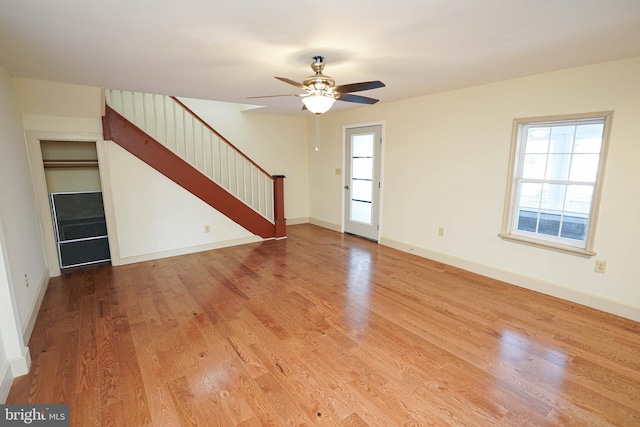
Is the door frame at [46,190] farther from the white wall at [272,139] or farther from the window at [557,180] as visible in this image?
the window at [557,180]

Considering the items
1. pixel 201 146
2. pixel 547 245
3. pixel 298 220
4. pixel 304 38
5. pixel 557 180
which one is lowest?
pixel 298 220

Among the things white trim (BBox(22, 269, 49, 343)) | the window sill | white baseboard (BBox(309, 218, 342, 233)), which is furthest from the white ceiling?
white baseboard (BBox(309, 218, 342, 233))

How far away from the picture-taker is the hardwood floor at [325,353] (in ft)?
5.99

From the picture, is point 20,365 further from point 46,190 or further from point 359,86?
point 359,86

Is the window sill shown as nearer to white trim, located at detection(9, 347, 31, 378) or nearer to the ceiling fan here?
the ceiling fan

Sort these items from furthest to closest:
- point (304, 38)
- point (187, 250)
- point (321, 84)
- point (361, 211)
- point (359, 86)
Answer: point (361, 211), point (187, 250), point (321, 84), point (359, 86), point (304, 38)

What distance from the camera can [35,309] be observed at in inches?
113

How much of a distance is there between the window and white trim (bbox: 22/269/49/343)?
15.4ft

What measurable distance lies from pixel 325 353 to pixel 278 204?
3.45 meters

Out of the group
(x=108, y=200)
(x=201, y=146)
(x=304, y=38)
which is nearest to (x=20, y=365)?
(x=108, y=200)

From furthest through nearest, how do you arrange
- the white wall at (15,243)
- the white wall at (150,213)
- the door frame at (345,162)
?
1. the door frame at (345,162)
2. the white wall at (150,213)
3. the white wall at (15,243)

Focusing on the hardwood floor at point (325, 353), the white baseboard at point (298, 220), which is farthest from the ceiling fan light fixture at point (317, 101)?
the white baseboard at point (298, 220)

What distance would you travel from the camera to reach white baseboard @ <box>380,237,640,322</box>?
287 cm

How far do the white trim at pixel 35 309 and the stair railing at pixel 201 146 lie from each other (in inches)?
85.1
